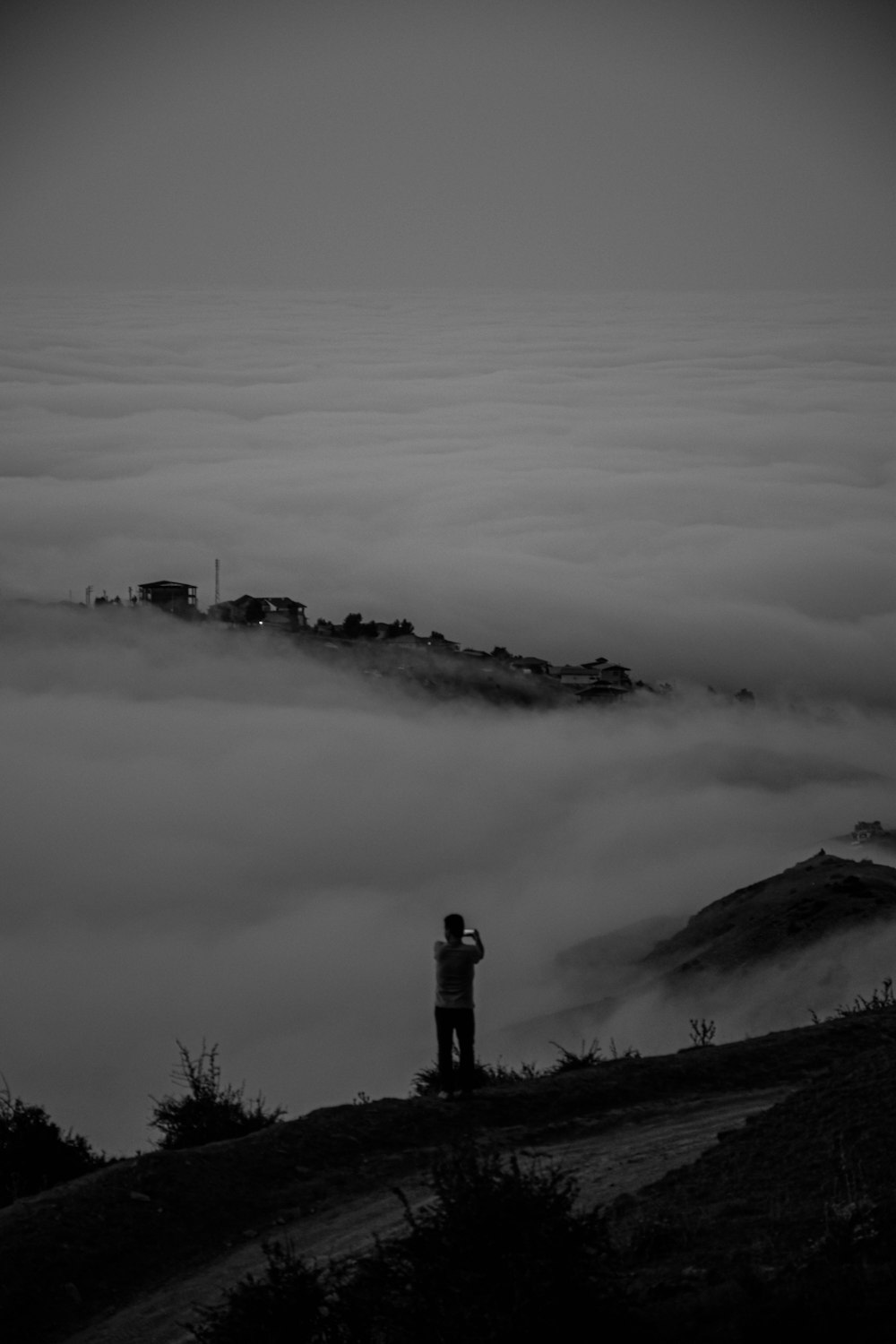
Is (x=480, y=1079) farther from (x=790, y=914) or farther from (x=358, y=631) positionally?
(x=358, y=631)

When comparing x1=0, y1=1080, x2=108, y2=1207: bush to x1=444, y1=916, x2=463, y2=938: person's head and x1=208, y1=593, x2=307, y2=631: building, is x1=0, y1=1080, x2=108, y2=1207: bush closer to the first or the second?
x1=444, y1=916, x2=463, y2=938: person's head

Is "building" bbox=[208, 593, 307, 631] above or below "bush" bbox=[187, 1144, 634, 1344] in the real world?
above

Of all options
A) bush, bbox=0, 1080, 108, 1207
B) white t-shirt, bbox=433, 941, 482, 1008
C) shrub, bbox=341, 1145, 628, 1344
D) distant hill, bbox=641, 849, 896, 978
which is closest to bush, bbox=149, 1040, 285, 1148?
bush, bbox=0, 1080, 108, 1207

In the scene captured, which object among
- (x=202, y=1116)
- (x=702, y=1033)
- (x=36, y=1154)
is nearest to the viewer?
(x=36, y=1154)

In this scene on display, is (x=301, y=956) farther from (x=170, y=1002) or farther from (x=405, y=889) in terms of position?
(x=405, y=889)

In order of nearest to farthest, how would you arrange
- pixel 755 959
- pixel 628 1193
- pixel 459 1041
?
1. pixel 628 1193
2. pixel 459 1041
3. pixel 755 959

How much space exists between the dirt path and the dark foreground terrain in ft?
0.09

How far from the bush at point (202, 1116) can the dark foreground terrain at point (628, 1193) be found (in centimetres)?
185

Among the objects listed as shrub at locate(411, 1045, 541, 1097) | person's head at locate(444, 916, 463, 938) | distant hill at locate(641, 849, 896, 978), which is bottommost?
shrub at locate(411, 1045, 541, 1097)

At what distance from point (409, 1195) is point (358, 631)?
151m

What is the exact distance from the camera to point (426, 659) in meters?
158

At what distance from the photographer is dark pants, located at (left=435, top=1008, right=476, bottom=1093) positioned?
12.7m

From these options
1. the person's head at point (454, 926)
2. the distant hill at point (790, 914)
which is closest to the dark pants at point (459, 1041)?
the person's head at point (454, 926)

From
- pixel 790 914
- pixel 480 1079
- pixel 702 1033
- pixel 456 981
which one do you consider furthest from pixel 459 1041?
pixel 790 914
